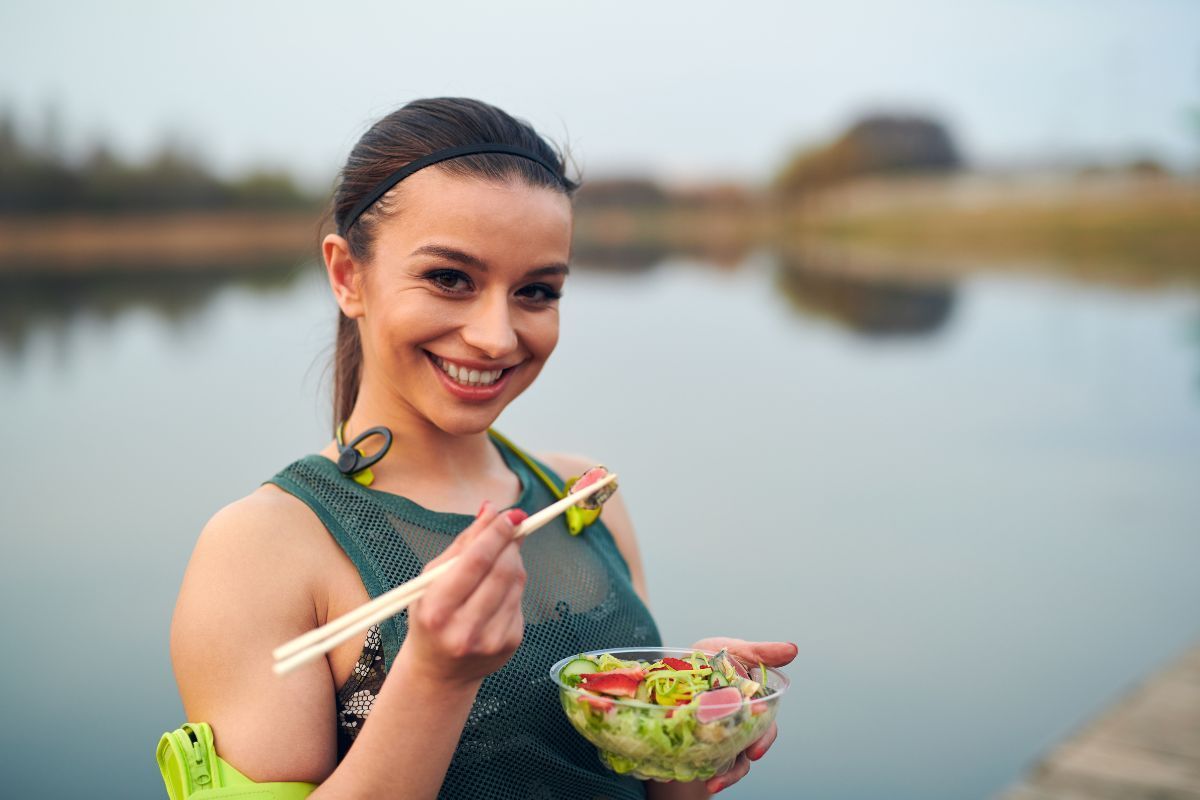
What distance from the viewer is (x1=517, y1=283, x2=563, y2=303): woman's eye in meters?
1.70

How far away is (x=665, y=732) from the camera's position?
1374 millimetres

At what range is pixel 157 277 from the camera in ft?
46.7

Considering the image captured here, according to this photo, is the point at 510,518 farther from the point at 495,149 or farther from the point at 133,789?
the point at 133,789

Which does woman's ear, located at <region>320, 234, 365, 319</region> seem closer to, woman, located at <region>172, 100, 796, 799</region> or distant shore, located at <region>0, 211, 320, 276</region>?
woman, located at <region>172, 100, 796, 799</region>

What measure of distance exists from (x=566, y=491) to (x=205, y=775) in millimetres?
802

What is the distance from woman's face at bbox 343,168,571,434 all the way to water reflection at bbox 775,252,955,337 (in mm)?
20654

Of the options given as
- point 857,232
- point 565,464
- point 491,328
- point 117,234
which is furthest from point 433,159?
point 857,232

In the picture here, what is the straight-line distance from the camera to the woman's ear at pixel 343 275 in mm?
1745

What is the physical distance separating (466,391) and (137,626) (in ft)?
21.3

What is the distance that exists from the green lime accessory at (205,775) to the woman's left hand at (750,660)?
1.94 ft

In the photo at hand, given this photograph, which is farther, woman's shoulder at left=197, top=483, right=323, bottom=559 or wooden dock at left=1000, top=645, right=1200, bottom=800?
wooden dock at left=1000, top=645, right=1200, bottom=800

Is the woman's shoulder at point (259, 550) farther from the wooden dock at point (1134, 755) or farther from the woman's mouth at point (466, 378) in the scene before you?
the wooden dock at point (1134, 755)

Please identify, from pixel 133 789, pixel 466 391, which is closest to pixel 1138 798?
pixel 466 391

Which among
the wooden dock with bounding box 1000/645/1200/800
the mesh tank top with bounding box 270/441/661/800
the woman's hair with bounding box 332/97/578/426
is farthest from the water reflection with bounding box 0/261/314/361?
the mesh tank top with bounding box 270/441/661/800
